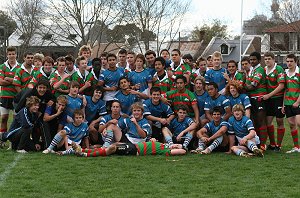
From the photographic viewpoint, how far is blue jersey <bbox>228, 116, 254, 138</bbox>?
31.6ft

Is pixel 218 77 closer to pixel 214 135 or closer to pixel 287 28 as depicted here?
pixel 214 135

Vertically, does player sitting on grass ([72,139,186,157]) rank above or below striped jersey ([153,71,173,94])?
below

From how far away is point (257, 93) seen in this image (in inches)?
401

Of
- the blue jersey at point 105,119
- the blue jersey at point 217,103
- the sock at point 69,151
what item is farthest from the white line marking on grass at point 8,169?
the blue jersey at point 217,103

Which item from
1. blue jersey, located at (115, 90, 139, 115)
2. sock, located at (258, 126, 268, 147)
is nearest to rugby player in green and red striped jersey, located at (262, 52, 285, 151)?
sock, located at (258, 126, 268, 147)

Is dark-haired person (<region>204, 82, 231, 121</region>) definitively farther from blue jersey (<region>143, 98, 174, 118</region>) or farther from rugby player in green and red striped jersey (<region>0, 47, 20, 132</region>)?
rugby player in green and red striped jersey (<region>0, 47, 20, 132</region>)

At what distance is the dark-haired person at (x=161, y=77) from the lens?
34.4 feet

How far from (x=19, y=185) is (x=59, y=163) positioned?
1677 millimetres

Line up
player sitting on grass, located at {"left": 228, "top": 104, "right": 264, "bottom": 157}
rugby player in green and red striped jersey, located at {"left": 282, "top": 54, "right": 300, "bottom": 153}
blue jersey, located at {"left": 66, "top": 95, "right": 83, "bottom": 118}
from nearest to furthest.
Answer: player sitting on grass, located at {"left": 228, "top": 104, "right": 264, "bottom": 157} < rugby player in green and red striped jersey, located at {"left": 282, "top": 54, "right": 300, "bottom": 153} < blue jersey, located at {"left": 66, "top": 95, "right": 83, "bottom": 118}

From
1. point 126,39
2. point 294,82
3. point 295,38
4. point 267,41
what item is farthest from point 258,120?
point 267,41

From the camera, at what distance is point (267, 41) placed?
58062mm

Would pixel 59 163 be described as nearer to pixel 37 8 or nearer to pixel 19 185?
pixel 19 185

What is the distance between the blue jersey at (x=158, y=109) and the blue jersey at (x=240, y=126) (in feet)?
4.01

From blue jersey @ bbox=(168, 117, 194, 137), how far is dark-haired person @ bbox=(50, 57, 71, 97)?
2109 mm
